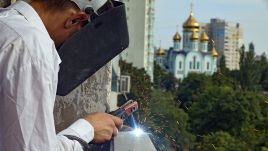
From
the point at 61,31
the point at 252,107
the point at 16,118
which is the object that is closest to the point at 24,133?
the point at 16,118

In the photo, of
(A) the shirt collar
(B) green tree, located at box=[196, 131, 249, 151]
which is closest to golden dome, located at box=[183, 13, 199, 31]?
(B) green tree, located at box=[196, 131, 249, 151]

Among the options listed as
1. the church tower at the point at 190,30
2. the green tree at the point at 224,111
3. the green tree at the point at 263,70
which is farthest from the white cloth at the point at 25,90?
the church tower at the point at 190,30

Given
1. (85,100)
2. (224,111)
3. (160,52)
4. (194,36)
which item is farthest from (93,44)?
(160,52)

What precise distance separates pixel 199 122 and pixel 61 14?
86.0 feet

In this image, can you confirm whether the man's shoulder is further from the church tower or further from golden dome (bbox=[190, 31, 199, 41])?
golden dome (bbox=[190, 31, 199, 41])

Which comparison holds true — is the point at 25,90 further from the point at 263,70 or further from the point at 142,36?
the point at 263,70

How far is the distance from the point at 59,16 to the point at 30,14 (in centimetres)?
7

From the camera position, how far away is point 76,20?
1261 mm

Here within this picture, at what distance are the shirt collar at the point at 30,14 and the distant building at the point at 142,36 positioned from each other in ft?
137

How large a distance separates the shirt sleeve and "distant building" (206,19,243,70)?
6419cm

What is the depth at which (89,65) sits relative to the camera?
56.4 inches

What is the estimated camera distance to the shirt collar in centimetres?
114

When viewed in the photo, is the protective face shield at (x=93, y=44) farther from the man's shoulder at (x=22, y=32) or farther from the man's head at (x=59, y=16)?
the man's shoulder at (x=22, y=32)

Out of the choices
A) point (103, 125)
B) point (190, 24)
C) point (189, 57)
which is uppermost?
point (190, 24)
